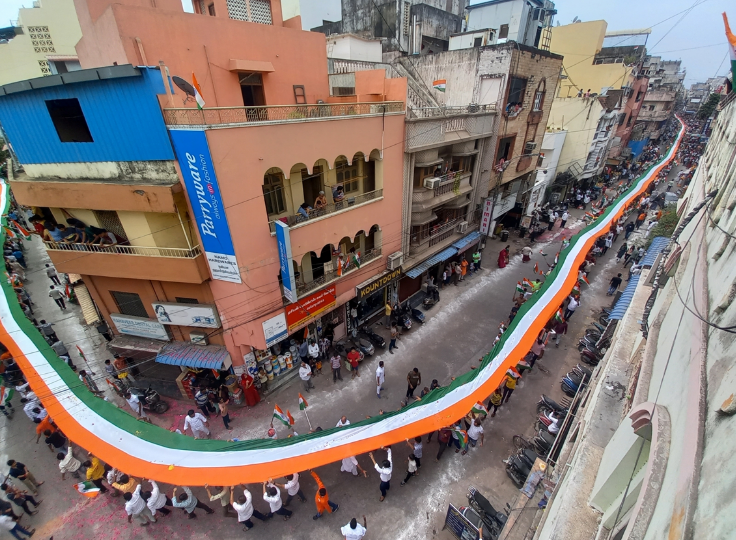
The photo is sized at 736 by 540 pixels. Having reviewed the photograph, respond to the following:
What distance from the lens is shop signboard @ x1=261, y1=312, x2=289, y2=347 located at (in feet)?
41.1

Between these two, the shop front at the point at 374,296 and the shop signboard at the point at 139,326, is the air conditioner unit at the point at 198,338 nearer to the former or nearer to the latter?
the shop signboard at the point at 139,326

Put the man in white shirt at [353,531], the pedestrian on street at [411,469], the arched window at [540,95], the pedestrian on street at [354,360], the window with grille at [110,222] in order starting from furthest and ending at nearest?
the arched window at [540,95] < the pedestrian on street at [354,360] < the window with grille at [110,222] < the pedestrian on street at [411,469] < the man in white shirt at [353,531]

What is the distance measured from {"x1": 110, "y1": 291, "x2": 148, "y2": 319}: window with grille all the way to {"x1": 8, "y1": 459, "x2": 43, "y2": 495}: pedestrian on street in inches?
216

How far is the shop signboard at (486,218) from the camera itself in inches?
856

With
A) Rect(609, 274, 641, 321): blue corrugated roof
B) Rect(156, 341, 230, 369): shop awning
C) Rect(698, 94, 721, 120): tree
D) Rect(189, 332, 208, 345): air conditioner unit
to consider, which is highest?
Rect(698, 94, 721, 120): tree

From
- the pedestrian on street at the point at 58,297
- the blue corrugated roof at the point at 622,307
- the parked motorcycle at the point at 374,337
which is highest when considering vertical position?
the blue corrugated roof at the point at 622,307

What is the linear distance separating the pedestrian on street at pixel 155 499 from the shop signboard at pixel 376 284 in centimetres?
972

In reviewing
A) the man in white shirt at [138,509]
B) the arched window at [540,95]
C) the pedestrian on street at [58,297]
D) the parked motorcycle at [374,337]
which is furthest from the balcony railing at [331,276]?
the arched window at [540,95]

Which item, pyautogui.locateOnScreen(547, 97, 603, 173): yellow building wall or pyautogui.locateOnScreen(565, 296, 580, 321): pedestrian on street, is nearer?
pyautogui.locateOnScreen(565, 296, 580, 321): pedestrian on street

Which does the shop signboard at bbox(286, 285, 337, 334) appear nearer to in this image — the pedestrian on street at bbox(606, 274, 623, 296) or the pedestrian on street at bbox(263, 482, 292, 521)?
the pedestrian on street at bbox(263, 482, 292, 521)

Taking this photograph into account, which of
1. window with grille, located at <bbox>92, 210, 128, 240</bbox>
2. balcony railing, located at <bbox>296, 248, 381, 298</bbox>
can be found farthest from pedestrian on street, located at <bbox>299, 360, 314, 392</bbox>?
window with grille, located at <bbox>92, 210, 128, 240</bbox>

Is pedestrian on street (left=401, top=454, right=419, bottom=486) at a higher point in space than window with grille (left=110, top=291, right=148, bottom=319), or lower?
lower

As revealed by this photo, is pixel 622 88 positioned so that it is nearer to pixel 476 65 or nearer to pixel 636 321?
pixel 476 65

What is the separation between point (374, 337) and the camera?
53.7ft
